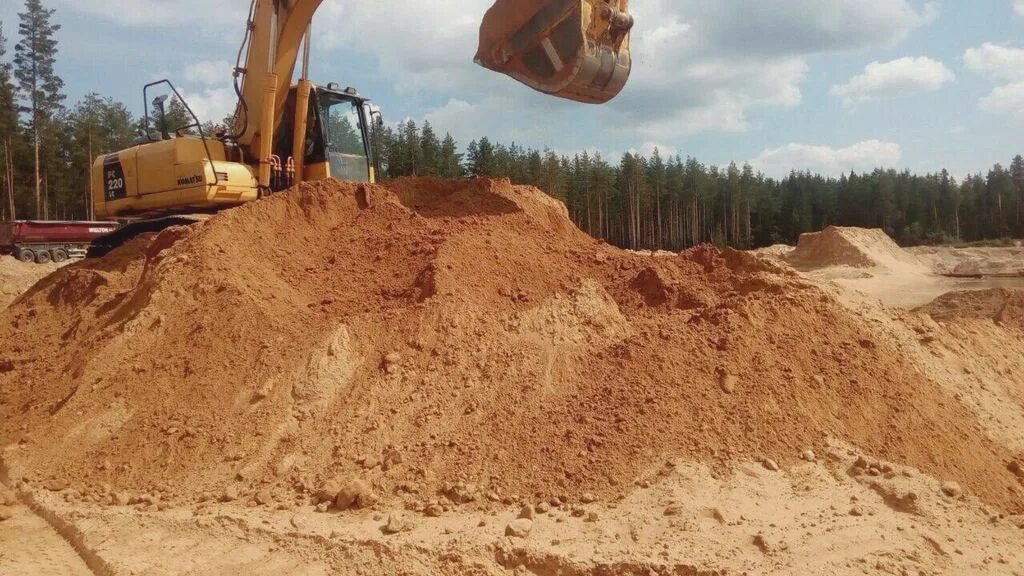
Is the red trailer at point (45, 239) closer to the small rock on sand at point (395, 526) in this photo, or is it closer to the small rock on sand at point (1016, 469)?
the small rock on sand at point (395, 526)

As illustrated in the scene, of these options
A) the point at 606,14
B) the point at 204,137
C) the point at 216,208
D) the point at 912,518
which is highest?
the point at 606,14

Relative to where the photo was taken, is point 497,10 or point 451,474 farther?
point 497,10

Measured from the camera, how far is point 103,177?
10531mm

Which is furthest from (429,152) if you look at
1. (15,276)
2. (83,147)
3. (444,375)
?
(444,375)

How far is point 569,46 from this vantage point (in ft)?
24.7

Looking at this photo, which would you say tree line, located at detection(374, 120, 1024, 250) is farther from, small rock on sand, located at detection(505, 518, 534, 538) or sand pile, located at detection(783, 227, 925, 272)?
small rock on sand, located at detection(505, 518, 534, 538)

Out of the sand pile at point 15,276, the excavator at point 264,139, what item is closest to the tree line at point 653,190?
the sand pile at point 15,276

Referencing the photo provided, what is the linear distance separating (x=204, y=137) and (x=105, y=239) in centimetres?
243

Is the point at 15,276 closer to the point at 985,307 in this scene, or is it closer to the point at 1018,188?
the point at 985,307

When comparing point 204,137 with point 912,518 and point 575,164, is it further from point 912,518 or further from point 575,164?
point 575,164

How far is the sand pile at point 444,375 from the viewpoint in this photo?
513 centimetres

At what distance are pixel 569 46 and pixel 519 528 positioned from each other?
204 inches

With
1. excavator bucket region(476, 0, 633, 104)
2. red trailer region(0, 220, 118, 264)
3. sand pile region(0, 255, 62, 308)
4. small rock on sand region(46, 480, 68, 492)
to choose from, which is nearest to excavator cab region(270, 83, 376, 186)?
excavator bucket region(476, 0, 633, 104)

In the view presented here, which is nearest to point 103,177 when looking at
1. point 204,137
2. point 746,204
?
point 204,137
